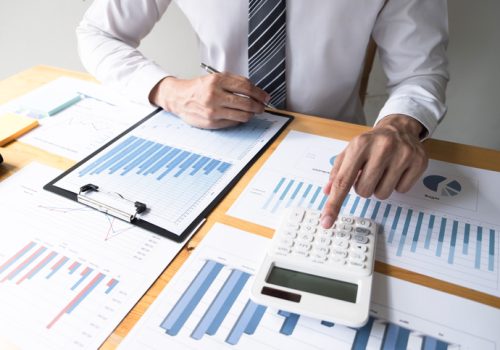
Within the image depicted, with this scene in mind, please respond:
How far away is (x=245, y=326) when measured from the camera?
0.37m

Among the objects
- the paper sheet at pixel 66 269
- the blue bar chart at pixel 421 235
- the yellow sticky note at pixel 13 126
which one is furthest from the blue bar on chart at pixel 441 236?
the yellow sticky note at pixel 13 126

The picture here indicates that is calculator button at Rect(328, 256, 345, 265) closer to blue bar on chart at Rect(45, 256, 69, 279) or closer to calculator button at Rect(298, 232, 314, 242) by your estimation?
calculator button at Rect(298, 232, 314, 242)

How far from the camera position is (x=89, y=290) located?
0.41 metres

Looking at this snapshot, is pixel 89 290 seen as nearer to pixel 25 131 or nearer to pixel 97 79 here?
pixel 25 131

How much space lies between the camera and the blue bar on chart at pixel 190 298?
37 cm

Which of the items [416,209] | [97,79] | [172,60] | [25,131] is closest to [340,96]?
[416,209]

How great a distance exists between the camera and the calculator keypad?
0.41 metres

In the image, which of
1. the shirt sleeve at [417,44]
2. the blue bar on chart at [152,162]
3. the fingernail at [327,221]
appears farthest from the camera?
the shirt sleeve at [417,44]

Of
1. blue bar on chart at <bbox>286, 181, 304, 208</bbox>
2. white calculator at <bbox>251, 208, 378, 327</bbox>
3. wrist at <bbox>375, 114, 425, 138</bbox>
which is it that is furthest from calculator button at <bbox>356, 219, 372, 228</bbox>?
wrist at <bbox>375, 114, 425, 138</bbox>

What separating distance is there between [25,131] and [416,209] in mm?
705

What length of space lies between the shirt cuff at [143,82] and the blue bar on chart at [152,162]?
16 cm

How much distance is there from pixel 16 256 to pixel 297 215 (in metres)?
0.35

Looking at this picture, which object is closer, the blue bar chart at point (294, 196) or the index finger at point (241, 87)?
the blue bar chart at point (294, 196)

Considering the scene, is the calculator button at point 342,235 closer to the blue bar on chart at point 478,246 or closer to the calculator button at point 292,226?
the calculator button at point 292,226
